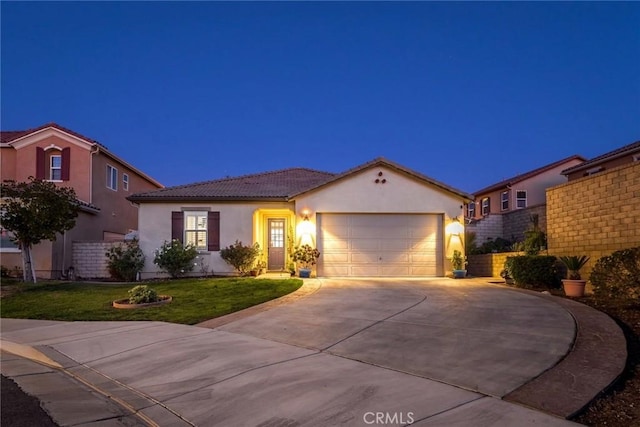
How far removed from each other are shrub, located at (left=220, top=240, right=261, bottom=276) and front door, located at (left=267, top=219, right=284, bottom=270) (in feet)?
6.47

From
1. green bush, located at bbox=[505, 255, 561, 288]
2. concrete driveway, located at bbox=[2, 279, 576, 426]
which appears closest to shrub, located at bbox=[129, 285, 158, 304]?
concrete driveway, located at bbox=[2, 279, 576, 426]

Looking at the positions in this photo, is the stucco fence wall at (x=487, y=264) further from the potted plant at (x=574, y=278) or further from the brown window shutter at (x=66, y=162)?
the brown window shutter at (x=66, y=162)

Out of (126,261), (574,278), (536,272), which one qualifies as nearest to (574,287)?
(574,278)

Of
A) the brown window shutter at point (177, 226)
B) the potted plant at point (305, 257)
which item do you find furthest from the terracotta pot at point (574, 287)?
the brown window shutter at point (177, 226)

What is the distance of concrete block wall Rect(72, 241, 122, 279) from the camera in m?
18.2

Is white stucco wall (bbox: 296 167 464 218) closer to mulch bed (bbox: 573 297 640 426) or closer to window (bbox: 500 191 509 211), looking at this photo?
mulch bed (bbox: 573 297 640 426)

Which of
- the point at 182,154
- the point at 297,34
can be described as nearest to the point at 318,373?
the point at 297,34

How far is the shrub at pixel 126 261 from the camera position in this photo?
16.9m

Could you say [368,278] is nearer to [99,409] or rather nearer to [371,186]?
[371,186]

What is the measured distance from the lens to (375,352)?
6.10 m

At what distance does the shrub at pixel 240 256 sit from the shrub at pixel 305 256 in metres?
1.92

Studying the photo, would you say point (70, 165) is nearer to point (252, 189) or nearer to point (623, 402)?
point (252, 189)

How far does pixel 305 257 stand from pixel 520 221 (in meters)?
12.6

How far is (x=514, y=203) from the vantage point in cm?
2781
